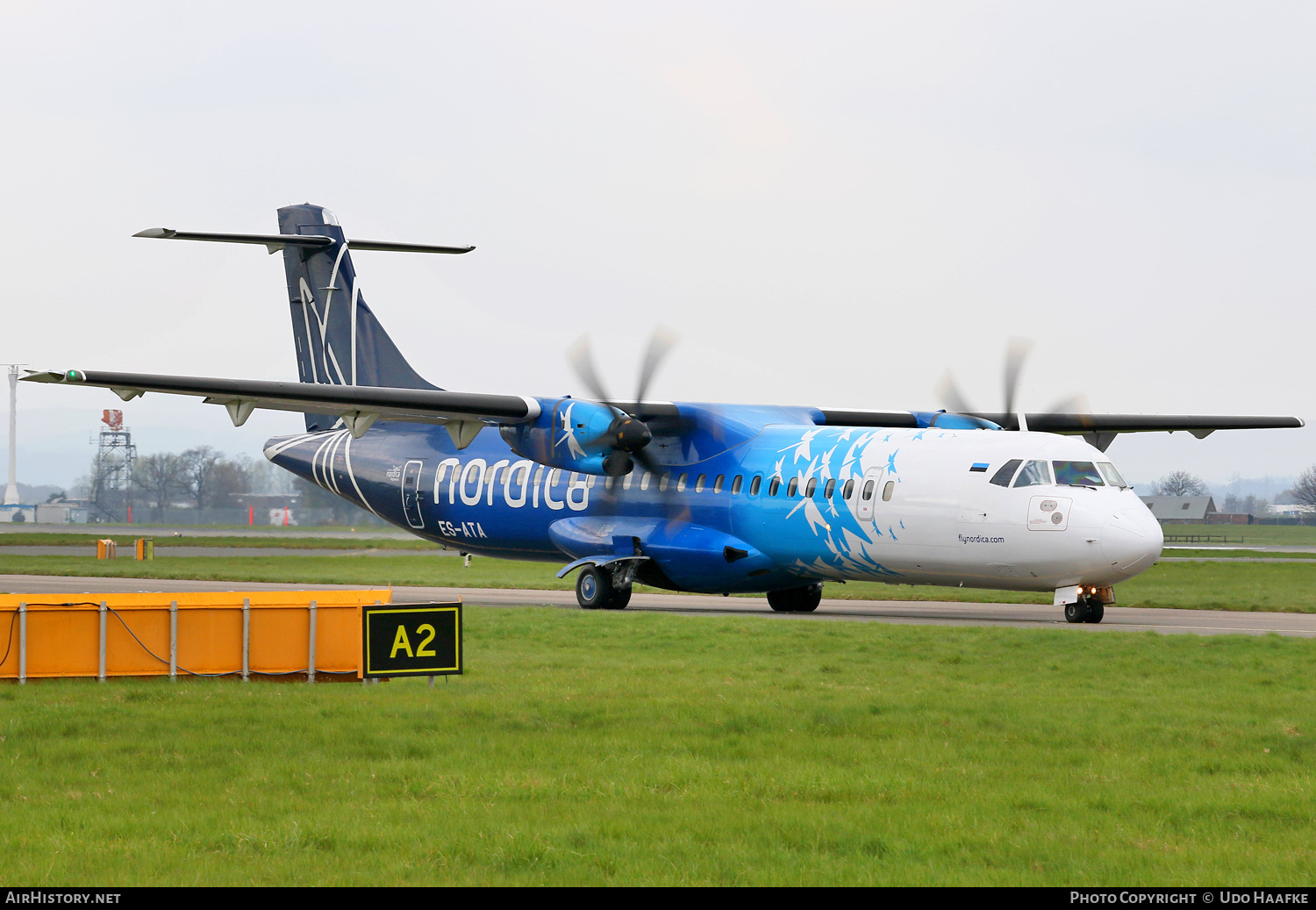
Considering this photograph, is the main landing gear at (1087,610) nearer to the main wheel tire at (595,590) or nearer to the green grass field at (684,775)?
the green grass field at (684,775)

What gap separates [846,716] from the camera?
1293 centimetres

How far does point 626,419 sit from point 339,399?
5217 millimetres

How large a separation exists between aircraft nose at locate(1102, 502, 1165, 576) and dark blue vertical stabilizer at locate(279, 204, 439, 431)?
16768 millimetres

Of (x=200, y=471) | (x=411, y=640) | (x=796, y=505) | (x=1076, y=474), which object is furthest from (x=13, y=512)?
(x=411, y=640)

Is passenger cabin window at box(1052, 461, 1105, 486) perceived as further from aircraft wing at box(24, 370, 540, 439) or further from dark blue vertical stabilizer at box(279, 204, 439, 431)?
dark blue vertical stabilizer at box(279, 204, 439, 431)

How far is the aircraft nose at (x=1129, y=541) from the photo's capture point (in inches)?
824

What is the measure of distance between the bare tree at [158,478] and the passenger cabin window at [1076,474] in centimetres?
13033

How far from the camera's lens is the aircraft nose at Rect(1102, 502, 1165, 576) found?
2092cm

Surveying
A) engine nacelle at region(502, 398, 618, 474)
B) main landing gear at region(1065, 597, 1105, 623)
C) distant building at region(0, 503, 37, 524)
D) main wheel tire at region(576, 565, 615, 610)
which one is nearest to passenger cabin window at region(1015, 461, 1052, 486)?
main landing gear at region(1065, 597, 1105, 623)

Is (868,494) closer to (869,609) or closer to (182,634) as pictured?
(869,609)

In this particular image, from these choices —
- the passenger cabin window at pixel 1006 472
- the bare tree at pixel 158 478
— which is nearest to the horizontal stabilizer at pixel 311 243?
the passenger cabin window at pixel 1006 472
